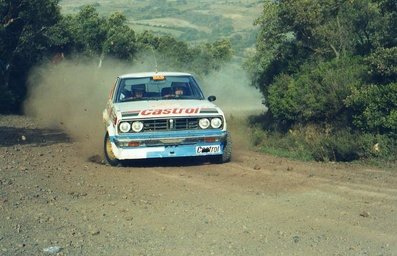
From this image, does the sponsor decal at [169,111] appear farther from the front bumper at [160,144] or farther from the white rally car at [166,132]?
the front bumper at [160,144]

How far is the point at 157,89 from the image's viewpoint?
1353cm

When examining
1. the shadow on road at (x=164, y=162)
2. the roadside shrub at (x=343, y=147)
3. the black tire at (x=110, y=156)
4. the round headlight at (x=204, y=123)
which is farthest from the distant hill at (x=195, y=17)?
the round headlight at (x=204, y=123)

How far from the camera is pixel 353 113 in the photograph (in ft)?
65.3

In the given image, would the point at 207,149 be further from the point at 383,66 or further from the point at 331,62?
the point at 331,62

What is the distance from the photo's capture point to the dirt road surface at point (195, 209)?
6.90 meters

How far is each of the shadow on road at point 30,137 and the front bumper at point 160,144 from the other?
18.4 feet

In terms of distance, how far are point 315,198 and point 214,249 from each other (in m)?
2.89

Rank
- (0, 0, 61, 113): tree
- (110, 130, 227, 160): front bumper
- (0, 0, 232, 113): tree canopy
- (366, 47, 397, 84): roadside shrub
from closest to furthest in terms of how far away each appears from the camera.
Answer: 1. (110, 130, 227, 160): front bumper
2. (366, 47, 397, 84): roadside shrub
3. (0, 0, 61, 113): tree
4. (0, 0, 232, 113): tree canopy

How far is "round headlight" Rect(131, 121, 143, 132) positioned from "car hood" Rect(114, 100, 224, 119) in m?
0.12

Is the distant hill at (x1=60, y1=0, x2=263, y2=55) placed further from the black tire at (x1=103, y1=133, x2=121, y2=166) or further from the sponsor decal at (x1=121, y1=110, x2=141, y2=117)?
the sponsor decal at (x1=121, y1=110, x2=141, y2=117)

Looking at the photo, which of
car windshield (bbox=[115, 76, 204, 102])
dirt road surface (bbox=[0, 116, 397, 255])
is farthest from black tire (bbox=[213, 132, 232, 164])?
car windshield (bbox=[115, 76, 204, 102])

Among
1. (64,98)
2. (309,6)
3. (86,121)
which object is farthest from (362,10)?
(64,98)

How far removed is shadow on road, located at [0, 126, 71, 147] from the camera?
57.5 ft

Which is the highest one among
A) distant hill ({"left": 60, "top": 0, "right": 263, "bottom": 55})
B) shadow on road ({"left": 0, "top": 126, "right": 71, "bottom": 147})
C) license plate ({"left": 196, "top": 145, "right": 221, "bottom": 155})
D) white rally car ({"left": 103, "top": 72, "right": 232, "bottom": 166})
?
white rally car ({"left": 103, "top": 72, "right": 232, "bottom": 166})
